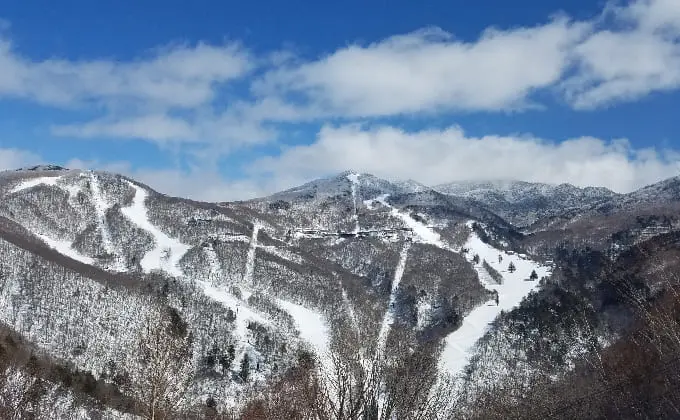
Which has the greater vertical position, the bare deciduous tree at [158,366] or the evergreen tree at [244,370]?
the bare deciduous tree at [158,366]

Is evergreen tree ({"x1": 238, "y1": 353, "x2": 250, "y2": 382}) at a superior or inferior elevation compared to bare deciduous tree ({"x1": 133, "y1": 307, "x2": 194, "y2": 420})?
inferior

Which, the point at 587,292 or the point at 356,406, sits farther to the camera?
the point at 587,292

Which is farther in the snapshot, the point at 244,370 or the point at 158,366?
the point at 244,370

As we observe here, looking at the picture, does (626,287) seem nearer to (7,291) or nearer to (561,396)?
(561,396)

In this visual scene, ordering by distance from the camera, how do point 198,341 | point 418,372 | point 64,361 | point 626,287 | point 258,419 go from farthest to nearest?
point 198,341 → point 64,361 → point 258,419 → point 626,287 → point 418,372

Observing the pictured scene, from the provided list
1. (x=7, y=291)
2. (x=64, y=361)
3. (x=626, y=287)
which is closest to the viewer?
(x=626, y=287)

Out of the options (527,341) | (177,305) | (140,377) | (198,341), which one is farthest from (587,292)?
(140,377)

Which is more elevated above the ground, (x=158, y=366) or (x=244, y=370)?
(x=158, y=366)

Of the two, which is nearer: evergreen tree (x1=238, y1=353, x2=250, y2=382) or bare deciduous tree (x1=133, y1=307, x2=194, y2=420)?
bare deciduous tree (x1=133, y1=307, x2=194, y2=420)

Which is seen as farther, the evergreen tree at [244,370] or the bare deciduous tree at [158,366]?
the evergreen tree at [244,370]

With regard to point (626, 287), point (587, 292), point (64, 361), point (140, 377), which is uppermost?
point (587, 292)

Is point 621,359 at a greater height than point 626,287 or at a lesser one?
lesser
